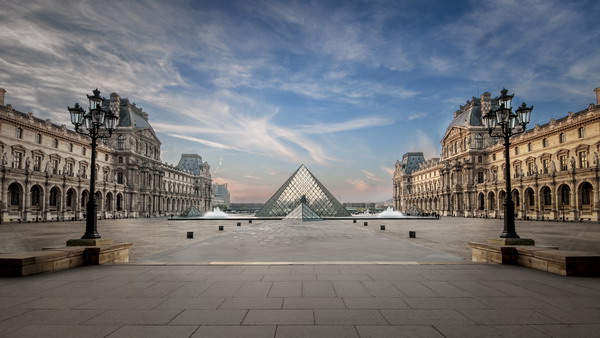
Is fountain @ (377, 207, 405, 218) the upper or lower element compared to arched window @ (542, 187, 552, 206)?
lower

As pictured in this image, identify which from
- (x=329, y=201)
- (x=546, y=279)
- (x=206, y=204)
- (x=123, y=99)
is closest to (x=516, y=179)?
(x=329, y=201)

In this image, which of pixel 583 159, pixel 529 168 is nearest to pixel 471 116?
pixel 529 168

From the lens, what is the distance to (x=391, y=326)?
4105 millimetres

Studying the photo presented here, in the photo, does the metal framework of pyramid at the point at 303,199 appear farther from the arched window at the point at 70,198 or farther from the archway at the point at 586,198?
the archway at the point at 586,198

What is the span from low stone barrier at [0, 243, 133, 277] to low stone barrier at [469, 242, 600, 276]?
958cm

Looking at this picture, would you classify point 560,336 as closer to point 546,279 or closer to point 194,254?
point 546,279

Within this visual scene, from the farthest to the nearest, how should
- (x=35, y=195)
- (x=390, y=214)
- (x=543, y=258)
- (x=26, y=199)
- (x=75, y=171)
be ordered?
1. (x=390, y=214)
2. (x=75, y=171)
3. (x=35, y=195)
4. (x=26, y=199)
5. (x=543, y=258)

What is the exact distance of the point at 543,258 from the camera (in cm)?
745

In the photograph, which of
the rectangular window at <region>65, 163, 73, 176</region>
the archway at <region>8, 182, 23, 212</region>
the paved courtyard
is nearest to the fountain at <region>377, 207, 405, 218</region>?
the rectangular window at <region>65, 163, 73, 176</region>

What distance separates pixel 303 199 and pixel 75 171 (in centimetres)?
3338

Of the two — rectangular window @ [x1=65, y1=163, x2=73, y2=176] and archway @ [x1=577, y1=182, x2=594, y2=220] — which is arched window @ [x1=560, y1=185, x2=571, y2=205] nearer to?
archway @ [x1=577, y1=182, x2=594, y2=220]

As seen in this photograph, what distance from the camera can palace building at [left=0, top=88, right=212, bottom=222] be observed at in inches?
1500

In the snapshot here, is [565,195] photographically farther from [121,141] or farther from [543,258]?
[121,141]

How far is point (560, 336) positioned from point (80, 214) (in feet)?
179
